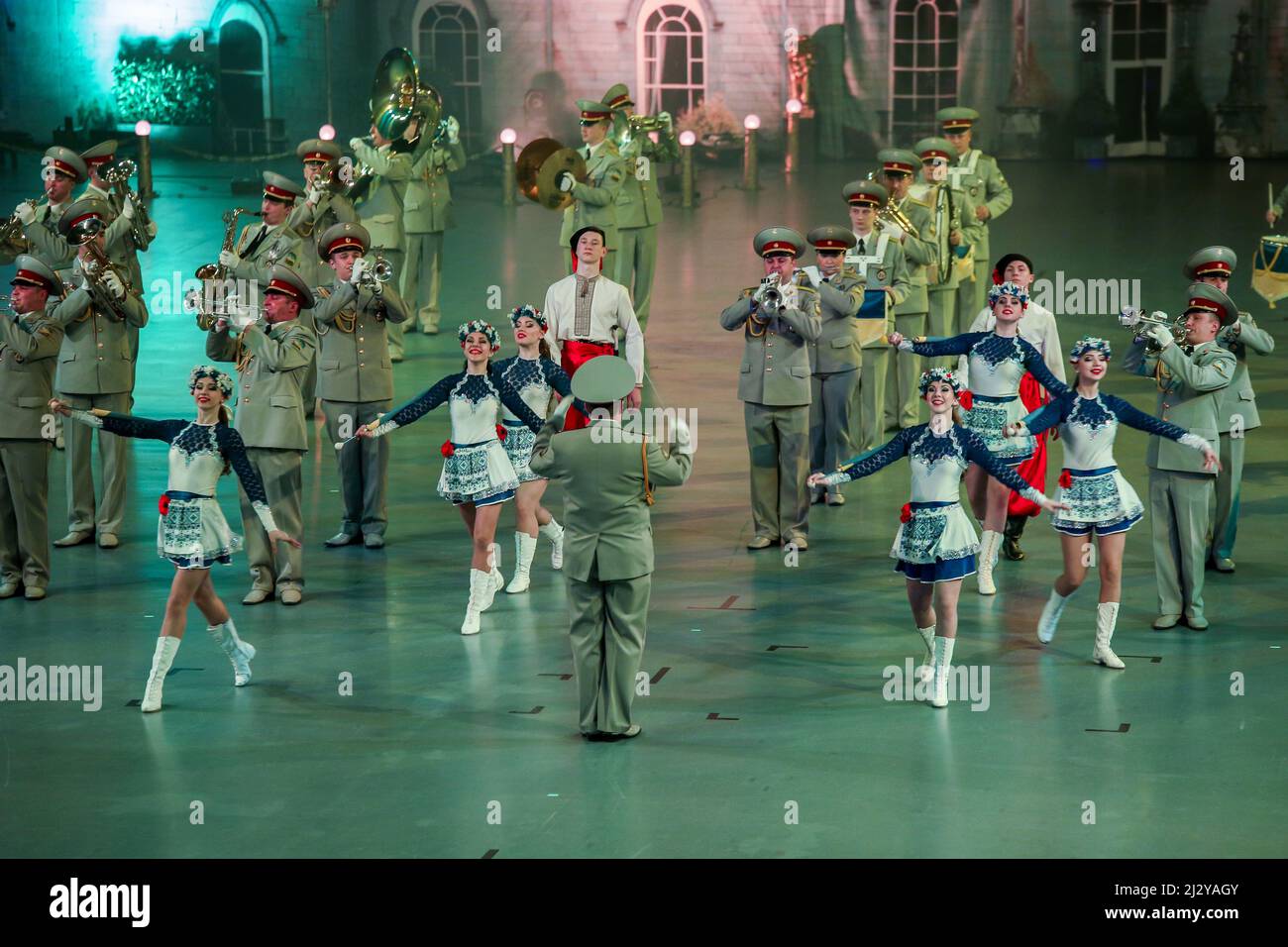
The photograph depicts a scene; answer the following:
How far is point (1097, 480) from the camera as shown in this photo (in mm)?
8312

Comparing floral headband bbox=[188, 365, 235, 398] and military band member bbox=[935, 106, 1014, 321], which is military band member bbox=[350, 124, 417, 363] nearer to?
military band member bbox=[935, 106, 1014, 321]

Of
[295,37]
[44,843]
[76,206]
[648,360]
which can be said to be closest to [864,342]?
[648,360]

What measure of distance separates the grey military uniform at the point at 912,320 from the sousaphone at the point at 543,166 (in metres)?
2.69

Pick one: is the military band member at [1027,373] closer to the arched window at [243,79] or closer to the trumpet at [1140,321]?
the trumpet at [1140,321]

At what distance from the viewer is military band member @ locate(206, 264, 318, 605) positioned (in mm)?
9375

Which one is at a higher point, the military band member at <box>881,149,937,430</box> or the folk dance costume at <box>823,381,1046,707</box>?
the military band member at <box>881,149,937,430</box>

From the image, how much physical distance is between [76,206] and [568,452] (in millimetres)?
5134

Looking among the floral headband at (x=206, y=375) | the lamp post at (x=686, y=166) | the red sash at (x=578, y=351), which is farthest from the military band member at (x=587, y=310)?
the lamp post at (x=686, y=166)

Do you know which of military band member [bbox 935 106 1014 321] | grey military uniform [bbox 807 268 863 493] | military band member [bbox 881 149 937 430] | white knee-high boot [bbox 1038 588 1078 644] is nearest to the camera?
white knee-high boot [bbox 1038 588 1078 644]

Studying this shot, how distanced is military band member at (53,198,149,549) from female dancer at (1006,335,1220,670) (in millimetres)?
5200

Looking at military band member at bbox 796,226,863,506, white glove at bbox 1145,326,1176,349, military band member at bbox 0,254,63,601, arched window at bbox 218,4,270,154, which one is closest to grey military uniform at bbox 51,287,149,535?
military band member at bbox 0,254,63,601

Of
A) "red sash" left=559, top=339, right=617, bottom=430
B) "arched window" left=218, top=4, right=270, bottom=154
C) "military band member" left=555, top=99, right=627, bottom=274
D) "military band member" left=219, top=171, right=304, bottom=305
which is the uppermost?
"arched window" left=218, top=4, right=270, bottom=154

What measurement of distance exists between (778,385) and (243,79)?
11.3 m

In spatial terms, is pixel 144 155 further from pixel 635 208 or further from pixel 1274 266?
pixel 1274 266
